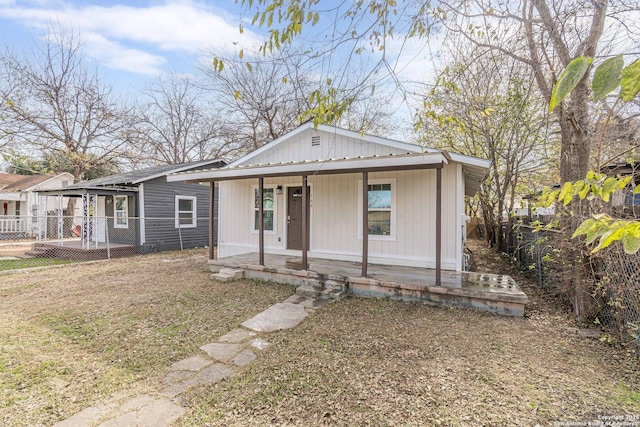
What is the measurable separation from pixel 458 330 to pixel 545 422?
6.13ft

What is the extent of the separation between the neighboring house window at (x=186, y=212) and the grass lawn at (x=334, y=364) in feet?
25.4

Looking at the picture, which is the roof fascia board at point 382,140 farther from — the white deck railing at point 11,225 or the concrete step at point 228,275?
the white deck railing at point 11,225

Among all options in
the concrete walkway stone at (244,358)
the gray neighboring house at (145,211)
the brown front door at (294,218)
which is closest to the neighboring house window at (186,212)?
the gray neighboring house at (145,211)

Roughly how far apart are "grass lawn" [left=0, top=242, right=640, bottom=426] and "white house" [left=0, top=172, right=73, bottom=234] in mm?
16410

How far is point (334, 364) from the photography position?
336 cm

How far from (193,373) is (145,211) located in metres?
10.5

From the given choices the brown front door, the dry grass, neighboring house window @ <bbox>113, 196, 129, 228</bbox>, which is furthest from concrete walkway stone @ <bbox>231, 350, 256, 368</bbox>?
neighboring house window @ <bbox>113, 196, 129, 228</bbox>

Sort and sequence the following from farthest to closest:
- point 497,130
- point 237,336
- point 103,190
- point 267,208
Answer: point 103,190, point 497,130, point 267,208, point 237,336

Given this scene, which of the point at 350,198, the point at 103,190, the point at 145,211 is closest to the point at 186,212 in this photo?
the point at 145,211

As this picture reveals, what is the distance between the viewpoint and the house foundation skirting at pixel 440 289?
4.96 metres

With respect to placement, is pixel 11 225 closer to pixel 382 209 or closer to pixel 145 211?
pixel 145 211

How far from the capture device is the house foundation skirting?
4961 mm

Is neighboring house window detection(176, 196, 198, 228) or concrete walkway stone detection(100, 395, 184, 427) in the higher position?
neighboring house window detection(176, 196, 198, 228)

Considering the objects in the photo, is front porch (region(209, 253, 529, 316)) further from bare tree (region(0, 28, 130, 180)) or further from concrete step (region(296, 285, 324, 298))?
bare tree (region(0, 28, 130, 180))
